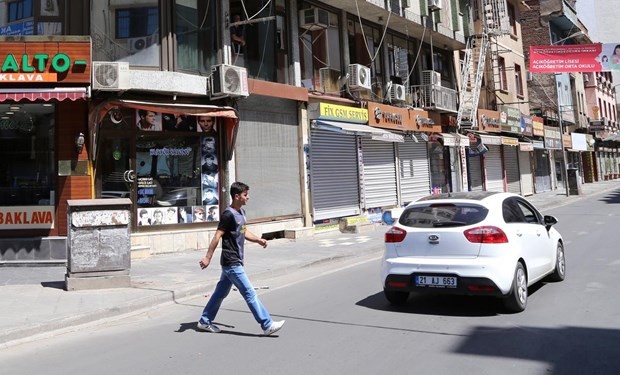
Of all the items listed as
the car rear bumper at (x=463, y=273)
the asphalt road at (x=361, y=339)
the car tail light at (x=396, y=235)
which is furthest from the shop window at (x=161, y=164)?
the car rear bumper at (x=463, y=273)

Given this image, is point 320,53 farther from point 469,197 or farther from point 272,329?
point 272,329

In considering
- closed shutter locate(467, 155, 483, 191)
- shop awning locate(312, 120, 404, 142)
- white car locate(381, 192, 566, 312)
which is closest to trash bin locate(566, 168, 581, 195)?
closed shutter locate(467, 155, 483, 191)

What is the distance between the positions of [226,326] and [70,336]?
1.87m

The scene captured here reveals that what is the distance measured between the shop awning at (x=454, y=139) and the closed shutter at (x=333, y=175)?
6.05 metres

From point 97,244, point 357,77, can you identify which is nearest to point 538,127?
point 357,77

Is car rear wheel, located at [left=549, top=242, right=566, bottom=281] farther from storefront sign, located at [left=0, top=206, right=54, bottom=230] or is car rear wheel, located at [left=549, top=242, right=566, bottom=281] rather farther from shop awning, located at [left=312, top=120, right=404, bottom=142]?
storefront sign, located at [left=0, top=206, right=54, bottom=230]

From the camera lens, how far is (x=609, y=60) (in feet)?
81.5

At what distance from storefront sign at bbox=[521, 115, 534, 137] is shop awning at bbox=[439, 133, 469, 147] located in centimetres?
935

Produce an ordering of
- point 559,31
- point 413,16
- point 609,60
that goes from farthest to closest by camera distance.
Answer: point 559,31 → point 609,60 → point 413,16

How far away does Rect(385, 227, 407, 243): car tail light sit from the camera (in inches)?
262

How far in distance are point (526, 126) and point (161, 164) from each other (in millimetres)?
25639

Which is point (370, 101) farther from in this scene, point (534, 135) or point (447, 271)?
point (534, 135)

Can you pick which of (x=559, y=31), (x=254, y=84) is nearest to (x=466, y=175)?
(x=254, y=84)

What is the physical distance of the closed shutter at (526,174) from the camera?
1264 inches
